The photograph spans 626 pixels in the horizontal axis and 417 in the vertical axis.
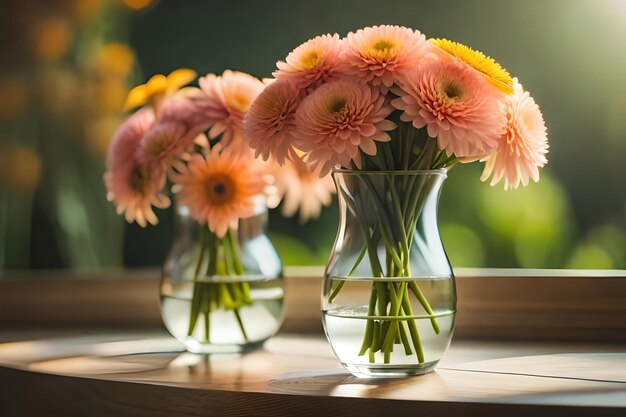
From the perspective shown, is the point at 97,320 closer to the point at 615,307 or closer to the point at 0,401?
the point at 0,401

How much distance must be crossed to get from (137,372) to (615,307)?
0.59 meters

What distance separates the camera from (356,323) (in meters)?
0.87

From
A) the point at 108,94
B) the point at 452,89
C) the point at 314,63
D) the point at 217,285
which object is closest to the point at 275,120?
the point at 314,63

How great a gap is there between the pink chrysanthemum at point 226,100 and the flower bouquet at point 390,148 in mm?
203

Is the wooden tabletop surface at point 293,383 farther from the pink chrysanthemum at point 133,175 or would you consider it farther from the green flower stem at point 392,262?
the pink chrysanthemum at point 133,175

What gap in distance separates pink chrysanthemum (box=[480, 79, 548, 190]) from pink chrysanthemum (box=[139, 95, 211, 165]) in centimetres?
37

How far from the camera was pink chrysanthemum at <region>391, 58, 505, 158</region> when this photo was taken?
0.83 metres

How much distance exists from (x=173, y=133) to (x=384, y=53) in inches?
13.3

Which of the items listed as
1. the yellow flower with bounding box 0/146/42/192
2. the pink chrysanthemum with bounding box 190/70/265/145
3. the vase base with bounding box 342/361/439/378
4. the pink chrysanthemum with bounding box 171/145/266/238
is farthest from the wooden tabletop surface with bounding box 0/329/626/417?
the yellow flower with bounding box 0/146/42/192

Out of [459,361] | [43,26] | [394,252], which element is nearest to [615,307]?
[459,361]

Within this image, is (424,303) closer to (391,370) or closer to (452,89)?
(391,370)

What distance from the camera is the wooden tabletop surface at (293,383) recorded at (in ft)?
2.36

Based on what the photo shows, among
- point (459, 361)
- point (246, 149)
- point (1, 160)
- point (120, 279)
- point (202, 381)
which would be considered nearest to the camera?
point (202, 381)

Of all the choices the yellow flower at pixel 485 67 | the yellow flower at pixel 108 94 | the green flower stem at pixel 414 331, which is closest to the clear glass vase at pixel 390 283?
the green flower stem at pixel 414 331
